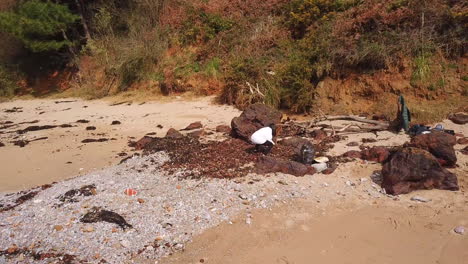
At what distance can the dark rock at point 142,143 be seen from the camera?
819 centimetres

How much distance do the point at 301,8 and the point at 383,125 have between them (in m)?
5.82

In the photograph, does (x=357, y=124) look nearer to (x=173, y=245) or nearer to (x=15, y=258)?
(x=173, y=245)

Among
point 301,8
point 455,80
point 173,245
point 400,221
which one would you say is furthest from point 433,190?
point 301,8

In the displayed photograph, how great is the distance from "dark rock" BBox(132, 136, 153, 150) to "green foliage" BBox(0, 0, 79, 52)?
10085mm

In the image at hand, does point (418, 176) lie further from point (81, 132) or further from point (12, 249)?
point (81, 132)

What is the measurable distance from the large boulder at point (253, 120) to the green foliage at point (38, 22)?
11590 millimetres

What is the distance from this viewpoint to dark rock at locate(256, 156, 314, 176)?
19.0 feet

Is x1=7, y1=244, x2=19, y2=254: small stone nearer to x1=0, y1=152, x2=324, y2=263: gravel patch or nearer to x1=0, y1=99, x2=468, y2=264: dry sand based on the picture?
x1=0, y1=152, x2=324, y2=263: gravel patch

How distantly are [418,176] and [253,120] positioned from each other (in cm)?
352

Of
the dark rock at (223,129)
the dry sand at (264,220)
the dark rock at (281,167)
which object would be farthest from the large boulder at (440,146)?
the dark rock at (223,129)

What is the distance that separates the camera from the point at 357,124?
7.87m

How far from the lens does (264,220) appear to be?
15.5 ft

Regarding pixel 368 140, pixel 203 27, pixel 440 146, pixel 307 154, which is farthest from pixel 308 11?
pixel 440 146

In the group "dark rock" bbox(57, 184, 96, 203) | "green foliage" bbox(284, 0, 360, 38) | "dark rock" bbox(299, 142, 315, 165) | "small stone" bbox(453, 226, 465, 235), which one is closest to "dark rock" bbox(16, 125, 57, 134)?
"dark rock" bbox(57, 184, 96, 203)
